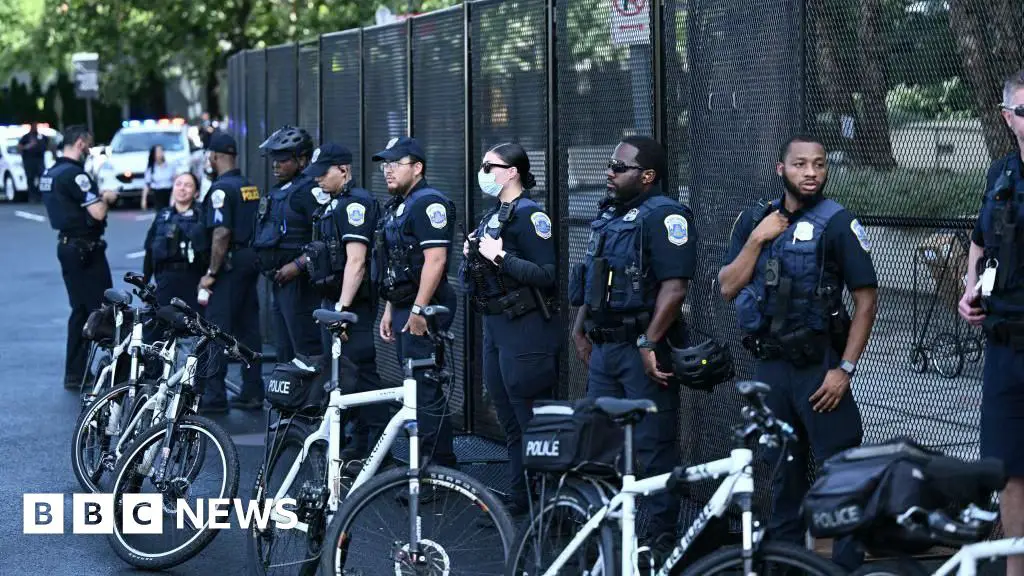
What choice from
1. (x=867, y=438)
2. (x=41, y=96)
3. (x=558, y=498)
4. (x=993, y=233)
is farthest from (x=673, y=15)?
(x=41, y=96)

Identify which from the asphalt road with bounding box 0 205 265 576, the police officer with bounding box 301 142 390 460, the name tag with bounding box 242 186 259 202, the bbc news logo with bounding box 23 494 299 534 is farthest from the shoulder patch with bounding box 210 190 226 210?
the bbc news logo with bounding box 23 494 299 534

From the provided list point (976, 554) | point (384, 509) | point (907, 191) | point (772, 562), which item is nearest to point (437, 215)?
point (907, 191)

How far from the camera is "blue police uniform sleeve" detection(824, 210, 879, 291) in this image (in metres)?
5.96

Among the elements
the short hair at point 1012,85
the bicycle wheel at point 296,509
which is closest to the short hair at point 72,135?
the bicycle wheel at point 296,509

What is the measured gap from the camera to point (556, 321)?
7879 millimetres

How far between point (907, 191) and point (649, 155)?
1093 mm

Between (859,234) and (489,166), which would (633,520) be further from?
(489,166)

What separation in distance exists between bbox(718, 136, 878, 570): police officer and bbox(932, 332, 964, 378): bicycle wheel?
0.58 metres

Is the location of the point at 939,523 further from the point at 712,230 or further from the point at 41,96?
the point at 41,96

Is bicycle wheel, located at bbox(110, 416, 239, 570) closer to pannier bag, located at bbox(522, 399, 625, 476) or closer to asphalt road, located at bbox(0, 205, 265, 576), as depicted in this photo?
asphalt road, located at bbox(0, 205, 265, 576)

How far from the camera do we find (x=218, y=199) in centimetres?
1155

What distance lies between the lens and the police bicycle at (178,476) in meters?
7.16

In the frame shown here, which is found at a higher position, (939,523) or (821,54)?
(821,54)

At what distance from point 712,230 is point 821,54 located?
1.12 metres
